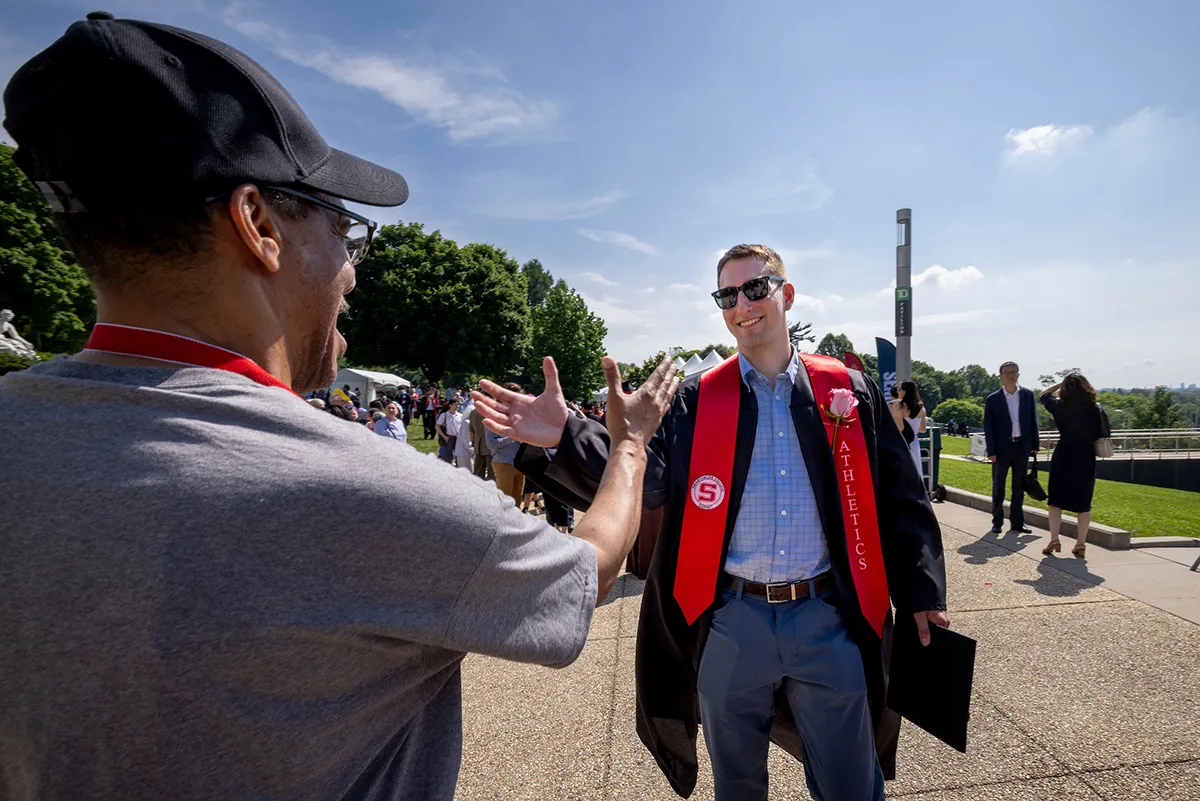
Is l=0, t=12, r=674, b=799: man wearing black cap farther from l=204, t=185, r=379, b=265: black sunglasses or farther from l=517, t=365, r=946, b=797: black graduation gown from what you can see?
l=517, t=365, r=946, b=797: black graduation gown

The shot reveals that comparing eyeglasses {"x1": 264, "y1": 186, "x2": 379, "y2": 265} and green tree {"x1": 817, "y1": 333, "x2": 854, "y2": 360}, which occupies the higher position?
green tree {"x1": 817, "y1": 333, "x2": 854, "y2": 360}

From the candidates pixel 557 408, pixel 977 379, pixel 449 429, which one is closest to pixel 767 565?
pixel 557 408

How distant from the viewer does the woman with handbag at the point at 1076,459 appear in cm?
669

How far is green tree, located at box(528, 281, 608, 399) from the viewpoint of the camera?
47.1 meters

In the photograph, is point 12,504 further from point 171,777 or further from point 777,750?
point 777,750

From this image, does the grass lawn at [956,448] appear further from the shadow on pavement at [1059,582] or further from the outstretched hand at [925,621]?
the outstretched hand at [925,621]

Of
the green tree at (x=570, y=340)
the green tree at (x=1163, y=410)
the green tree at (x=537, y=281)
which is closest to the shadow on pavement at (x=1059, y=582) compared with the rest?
the green tree at (x=570, y=340)

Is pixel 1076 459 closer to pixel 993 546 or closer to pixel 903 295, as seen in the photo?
pixel 993 546

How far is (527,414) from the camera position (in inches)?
81.5

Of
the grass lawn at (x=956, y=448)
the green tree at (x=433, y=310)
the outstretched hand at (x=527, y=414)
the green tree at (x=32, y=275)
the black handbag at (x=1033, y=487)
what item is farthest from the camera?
the green tree at (x=433, y=310)

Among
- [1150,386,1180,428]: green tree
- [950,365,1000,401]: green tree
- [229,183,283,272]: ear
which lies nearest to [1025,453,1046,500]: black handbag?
[229,183,283,272]: ear

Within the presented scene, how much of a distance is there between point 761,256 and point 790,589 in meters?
1.41

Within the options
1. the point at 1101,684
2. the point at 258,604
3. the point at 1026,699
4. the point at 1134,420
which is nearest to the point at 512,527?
the point at 258,604

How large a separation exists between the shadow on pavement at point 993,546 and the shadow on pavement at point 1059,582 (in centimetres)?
59
